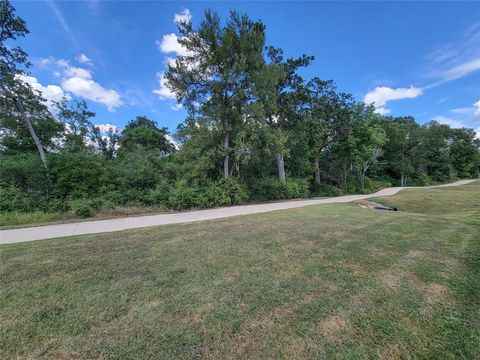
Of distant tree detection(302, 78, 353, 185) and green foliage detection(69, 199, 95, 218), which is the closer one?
green foliage detection(69, 199, 95, 218)

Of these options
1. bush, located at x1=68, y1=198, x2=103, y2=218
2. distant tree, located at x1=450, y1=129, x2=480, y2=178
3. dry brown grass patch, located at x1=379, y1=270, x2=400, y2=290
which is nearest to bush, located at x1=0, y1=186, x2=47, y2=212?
bush, located at x1=68, y1=198, x2=103, y2=218

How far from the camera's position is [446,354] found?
1.63 m

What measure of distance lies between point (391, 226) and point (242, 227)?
371cm

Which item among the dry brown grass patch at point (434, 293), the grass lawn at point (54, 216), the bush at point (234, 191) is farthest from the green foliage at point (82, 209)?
the dry brown grass patch at point (434, 293)

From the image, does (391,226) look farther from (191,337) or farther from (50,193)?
(50,193)

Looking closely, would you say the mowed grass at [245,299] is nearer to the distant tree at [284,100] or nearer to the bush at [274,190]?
the bush at [274,190]

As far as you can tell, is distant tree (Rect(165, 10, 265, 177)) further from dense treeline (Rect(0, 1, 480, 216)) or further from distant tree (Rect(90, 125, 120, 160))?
A: distant tree (Rect(90, 125, 120, 160))

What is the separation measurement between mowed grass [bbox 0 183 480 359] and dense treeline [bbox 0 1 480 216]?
6.58 meters

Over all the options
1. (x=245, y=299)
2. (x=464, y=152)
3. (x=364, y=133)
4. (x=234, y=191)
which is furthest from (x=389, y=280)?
(x=464, y=152)

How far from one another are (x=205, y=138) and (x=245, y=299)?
11392 mm

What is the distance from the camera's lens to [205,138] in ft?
42.2

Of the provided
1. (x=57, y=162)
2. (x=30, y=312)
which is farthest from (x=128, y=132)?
(x=30, y=312)

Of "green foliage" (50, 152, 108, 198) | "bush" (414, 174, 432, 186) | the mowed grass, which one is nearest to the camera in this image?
the mowed grass

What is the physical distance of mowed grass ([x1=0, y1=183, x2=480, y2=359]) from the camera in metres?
1.73
